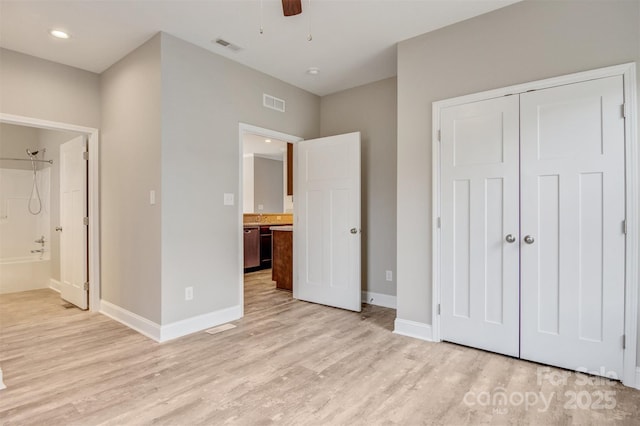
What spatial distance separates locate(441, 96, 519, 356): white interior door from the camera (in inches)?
102

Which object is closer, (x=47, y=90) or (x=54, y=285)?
(x=47, y=90)

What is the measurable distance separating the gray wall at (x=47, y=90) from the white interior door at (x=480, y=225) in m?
3.79

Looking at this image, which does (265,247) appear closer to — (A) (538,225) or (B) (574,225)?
(A) (538,225)

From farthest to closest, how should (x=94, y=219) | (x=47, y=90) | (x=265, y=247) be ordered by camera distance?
1. (x=265, y=247)
2. (x=94, y=219)
3. (x=47, y=90)

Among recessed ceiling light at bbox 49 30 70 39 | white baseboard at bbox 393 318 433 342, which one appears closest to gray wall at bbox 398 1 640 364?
white baseboard at bbox 393 318 433 342

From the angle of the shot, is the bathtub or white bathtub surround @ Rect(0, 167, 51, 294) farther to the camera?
white bathtub surround @ Rect(0, 167, 51, 294)

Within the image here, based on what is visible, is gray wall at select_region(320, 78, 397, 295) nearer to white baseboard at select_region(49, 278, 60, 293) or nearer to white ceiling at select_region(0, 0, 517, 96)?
white ceiling at select_region(0, 0, 517, 96)

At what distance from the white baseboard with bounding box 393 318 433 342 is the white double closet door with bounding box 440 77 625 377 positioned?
147 mm

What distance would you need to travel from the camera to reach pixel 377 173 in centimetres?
415

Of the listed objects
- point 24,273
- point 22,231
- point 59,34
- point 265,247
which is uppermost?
point 59,34

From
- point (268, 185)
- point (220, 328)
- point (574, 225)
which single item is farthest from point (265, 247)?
point (574, 225)

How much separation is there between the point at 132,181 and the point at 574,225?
3.78 metres

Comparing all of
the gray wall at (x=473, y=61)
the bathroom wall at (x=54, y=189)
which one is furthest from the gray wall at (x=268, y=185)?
the gray wall at (x=473, y=61)

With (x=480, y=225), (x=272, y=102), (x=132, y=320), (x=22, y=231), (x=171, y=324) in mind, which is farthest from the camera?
(x=22, y=231)
